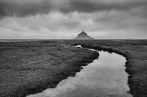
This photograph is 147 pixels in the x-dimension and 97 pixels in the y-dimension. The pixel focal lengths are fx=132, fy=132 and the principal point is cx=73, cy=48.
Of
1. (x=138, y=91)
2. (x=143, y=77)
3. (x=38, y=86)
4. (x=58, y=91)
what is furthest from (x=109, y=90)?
(x=38, y=86)

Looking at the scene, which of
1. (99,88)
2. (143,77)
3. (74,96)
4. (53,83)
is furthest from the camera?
(143,77)

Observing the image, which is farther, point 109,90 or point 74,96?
point 109,90

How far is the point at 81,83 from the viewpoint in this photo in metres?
20.0

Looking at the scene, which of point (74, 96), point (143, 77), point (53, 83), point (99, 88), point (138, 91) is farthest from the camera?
point (143, 77)

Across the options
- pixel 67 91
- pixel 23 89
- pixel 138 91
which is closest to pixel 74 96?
pixel 67 91

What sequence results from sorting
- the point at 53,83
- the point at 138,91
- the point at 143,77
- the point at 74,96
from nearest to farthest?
the point at 74,96 < the point at 138,91 < the point at 53,83 < the point at 143,77

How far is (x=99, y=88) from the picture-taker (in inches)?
700

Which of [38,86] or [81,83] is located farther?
[81,83]

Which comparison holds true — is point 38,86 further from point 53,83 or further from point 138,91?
point 138,91

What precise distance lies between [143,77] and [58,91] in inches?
548

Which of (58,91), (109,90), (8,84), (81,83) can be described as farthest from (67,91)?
(8,84)

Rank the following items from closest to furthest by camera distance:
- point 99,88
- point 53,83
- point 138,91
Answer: point 138,91 → point 99,88 → point 53,83

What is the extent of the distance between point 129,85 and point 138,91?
2.19m

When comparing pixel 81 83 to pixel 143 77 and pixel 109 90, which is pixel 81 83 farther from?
pixel 143 77
